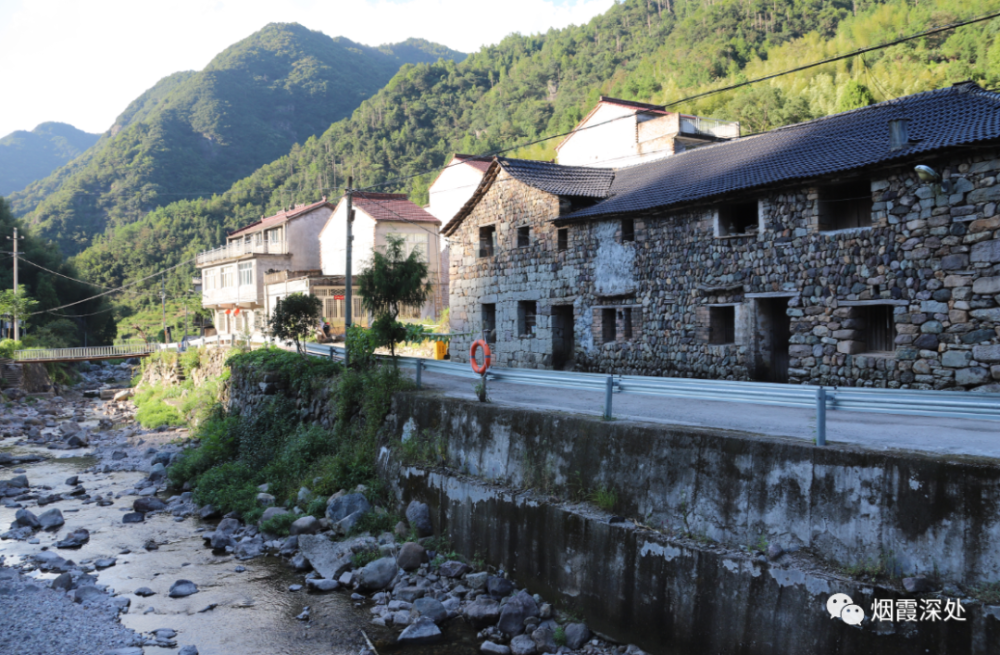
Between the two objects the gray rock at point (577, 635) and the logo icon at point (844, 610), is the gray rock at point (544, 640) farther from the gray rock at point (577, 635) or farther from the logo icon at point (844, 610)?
the logo icon at point (844, 610)

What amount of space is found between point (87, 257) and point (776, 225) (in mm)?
81037

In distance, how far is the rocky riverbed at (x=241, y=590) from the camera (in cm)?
889

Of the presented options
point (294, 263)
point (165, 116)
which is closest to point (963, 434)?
point (294, 263)

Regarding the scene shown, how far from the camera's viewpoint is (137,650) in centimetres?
873

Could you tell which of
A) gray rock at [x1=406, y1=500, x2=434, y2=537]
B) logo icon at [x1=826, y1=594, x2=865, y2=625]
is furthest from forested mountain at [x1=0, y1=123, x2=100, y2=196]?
logo icon at [x1=826, y1=594, x2=865, y2=625]

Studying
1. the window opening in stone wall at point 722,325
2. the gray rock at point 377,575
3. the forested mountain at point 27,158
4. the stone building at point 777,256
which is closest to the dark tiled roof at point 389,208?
the stone building at point 777,256

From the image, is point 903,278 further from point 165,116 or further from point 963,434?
point 165,116

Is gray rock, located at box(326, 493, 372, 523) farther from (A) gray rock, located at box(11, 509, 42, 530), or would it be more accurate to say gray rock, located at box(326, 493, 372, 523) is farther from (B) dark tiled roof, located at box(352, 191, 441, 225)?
(B) dark tiled roof, located at box(352, 191, 441, 225)

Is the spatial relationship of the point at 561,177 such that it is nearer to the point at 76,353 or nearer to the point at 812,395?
the point at 812,395

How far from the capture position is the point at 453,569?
1042 cm

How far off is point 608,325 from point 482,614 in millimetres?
11178

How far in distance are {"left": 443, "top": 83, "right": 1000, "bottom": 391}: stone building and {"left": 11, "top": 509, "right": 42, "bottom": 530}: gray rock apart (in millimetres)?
12978

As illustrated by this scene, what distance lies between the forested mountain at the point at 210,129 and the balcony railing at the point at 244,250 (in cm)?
4658

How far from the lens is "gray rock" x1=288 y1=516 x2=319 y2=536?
12.7 metres
